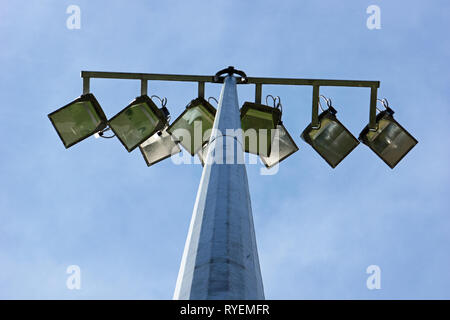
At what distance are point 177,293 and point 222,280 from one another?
1.18 ft

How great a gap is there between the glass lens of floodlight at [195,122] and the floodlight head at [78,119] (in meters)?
1.06

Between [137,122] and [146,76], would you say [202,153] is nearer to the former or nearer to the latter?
[137,122]

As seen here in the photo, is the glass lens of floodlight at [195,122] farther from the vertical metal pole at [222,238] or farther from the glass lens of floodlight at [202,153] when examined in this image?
the vertical metal pole at [222,238]

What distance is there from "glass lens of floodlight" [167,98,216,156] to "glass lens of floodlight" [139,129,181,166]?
739 millimetres

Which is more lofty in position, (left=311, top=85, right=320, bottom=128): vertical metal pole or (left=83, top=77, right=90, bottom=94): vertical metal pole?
(left=83, top=77, right=90, bottom=94): vertical metal pole

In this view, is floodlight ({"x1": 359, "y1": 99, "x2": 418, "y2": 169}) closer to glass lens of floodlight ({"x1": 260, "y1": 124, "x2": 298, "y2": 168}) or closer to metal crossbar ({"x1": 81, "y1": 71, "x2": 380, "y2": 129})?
metal crossbar ({"x1": 81, "y1": 71, "x2": 380, "y2": 129})

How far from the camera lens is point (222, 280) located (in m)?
4.65

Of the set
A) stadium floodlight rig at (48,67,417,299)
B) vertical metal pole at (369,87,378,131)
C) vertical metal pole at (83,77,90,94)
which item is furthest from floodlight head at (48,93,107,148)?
vertical metal pole at (369,87,378,131)

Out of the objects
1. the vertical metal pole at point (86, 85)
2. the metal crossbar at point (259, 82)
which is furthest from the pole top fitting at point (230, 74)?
the vertical metal pole at point (86, 85)

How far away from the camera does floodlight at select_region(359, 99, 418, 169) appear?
35.1ft

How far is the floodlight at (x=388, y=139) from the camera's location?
421 inches
